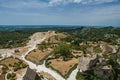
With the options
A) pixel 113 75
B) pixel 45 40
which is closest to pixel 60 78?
pixel 113 75

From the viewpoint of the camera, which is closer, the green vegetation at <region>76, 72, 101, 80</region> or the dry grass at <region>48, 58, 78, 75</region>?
the green vegetation at <region>76, 72, 101, 80</region>

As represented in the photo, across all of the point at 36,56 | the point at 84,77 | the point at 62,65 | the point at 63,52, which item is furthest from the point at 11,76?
the point at 36,56

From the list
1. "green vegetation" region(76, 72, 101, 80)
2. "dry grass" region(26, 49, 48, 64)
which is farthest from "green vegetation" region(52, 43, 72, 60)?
"green vegetation" region(76, 72, 101, 80)

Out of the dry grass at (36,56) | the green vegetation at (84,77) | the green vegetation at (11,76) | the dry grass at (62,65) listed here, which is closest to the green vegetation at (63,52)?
the dry grass at (62,65)

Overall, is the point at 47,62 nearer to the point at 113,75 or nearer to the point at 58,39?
the point at 113,75

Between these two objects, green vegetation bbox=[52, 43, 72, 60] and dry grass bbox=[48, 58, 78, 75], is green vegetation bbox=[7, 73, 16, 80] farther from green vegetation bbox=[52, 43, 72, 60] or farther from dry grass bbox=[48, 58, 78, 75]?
green vegetation bbox=[52, 43, 72, 60]

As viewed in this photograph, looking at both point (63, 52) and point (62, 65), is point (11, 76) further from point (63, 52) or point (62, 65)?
point (63, 52)

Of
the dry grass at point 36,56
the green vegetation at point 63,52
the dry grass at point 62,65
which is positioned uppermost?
the green vegetation at point 63,52

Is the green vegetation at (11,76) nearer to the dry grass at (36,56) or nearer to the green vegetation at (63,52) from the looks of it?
the dry grass at (36,56)
